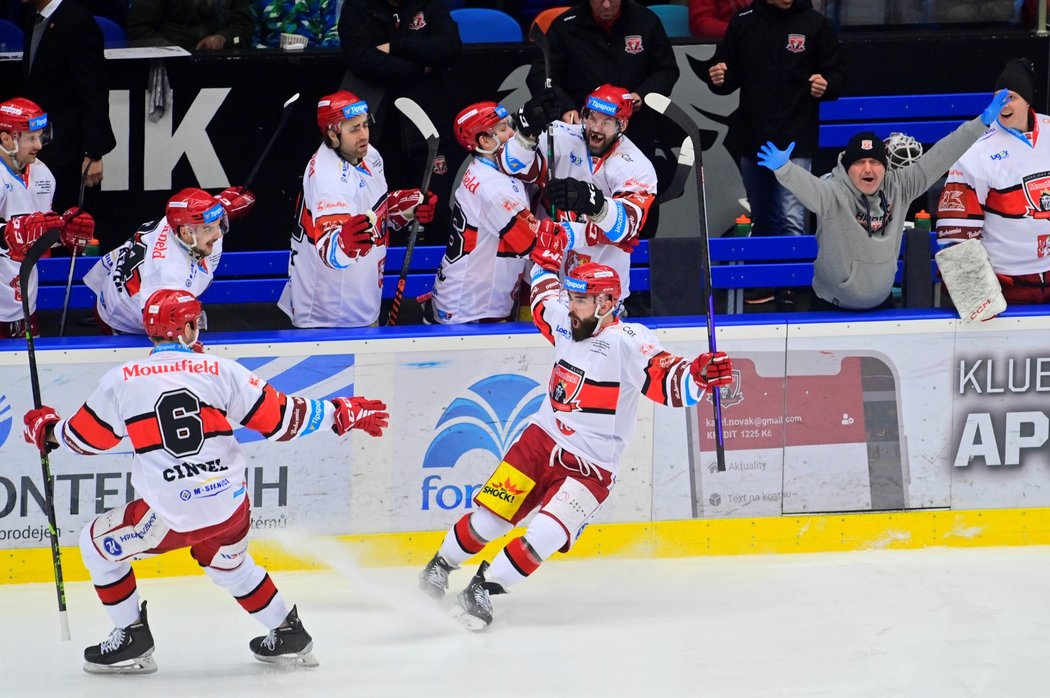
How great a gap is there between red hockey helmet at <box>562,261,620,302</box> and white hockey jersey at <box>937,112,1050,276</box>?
6.25 ft

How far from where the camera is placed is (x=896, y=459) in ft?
21.0

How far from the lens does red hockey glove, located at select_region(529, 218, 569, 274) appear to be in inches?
231

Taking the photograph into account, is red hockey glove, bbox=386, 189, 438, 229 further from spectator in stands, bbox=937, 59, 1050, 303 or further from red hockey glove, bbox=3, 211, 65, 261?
spectator in stands, bbox=937, 59, 1050, 303

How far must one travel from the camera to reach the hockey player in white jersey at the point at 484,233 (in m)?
6.24

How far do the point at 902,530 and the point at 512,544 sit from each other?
1.87m

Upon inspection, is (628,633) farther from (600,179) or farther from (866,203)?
(866,203)

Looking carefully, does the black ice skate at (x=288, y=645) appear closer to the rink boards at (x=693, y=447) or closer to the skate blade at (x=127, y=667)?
the skate blade at (x=127, y=667)

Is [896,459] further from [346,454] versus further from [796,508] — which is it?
[346,454]

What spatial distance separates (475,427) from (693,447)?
36.0 inches

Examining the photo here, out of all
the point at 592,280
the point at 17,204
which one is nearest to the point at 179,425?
the point at 592,280

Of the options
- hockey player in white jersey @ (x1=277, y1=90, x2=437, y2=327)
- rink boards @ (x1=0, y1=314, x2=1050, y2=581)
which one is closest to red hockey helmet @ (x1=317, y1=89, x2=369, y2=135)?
hockey player in white jersey @ (x1=277, y1=90, x2=437, y2=327)

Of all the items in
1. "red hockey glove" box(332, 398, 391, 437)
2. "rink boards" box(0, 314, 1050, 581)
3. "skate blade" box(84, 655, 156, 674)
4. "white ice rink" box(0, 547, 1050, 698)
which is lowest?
"white ice rink" box(0, 547, 1050, 698)

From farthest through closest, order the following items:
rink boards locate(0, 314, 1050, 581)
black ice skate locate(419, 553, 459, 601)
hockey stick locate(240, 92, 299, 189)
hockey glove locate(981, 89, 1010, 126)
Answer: hockey stick locate(240, 92, 299, 189)
hockey glove locate(981, 89, 1010, 126)
rink boards locate(0, 314, 1050, 581)
black ice skate locate(419, 553, 459, 601)

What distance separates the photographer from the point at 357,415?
205 inches
